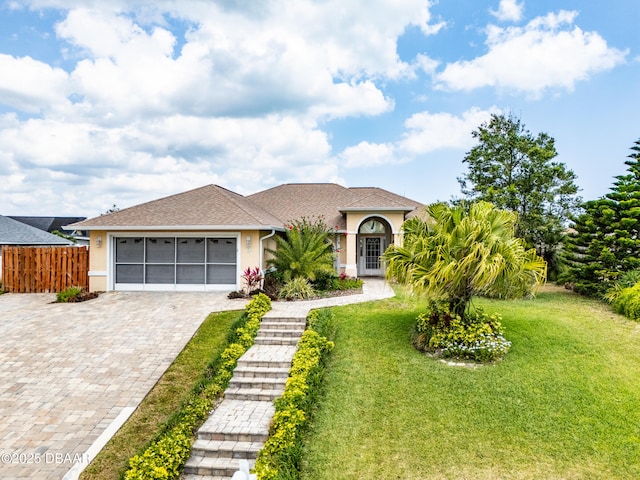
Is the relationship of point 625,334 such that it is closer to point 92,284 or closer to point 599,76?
point 599,76

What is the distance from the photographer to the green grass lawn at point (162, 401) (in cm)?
586

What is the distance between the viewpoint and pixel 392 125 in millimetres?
18688

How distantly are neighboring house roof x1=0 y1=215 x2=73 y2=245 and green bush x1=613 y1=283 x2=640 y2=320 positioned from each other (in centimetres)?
2941

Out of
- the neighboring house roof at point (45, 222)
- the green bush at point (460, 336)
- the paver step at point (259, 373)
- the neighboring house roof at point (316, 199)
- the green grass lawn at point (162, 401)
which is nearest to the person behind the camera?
the green grass lawn at point (162, 401)

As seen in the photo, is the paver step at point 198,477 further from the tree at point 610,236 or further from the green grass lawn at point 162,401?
the tree at point 610,236

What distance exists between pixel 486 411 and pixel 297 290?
873 centimetres

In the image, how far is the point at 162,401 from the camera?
7.64 metres

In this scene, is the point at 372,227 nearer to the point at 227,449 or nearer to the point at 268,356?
the point at 268,356

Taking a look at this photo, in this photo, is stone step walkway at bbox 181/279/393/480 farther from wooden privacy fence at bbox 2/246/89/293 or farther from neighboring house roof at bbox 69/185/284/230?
wooden privacy fence at bbox 2/246/89/293

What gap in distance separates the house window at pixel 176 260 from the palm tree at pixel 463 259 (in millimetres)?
8427

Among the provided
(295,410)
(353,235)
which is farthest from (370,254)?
(295,410)

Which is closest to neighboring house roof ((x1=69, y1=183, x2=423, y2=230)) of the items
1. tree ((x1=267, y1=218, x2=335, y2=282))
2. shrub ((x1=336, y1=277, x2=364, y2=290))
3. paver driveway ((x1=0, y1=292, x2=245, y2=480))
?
tree ((x1=267, y1=218, x2=335, y2=282))

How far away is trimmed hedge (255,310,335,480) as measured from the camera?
550 cm

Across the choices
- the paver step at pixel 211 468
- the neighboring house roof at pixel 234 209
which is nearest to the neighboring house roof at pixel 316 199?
the neighboring house roof at pixel 234 209
